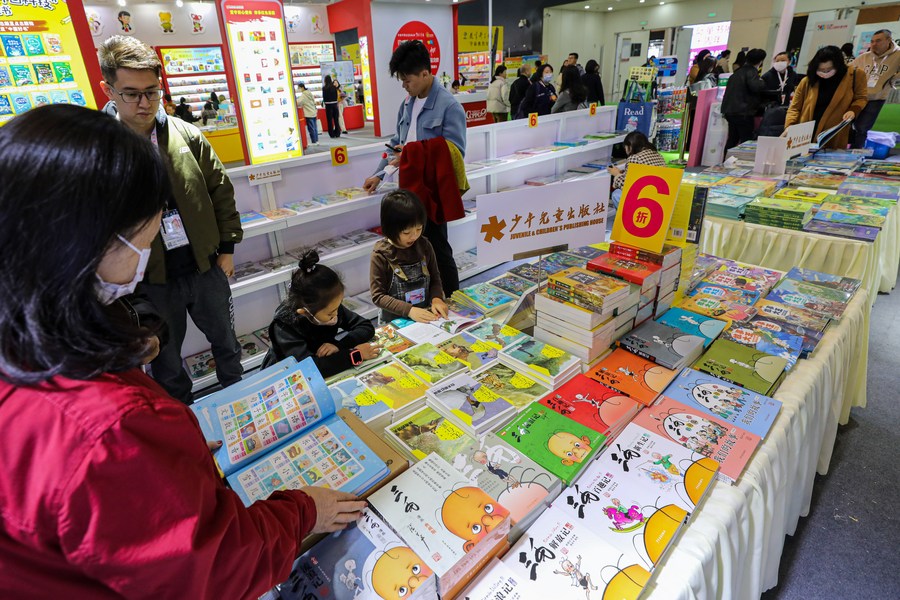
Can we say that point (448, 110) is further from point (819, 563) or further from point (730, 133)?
point (730, 133)

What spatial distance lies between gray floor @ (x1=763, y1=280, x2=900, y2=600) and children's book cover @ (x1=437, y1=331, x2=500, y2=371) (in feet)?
4.26

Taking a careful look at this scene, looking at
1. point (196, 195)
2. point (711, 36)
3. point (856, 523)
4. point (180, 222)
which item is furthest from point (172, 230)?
point (711, 36)

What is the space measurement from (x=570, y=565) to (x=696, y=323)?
1.21m

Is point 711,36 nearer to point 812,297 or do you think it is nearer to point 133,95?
point 812,297

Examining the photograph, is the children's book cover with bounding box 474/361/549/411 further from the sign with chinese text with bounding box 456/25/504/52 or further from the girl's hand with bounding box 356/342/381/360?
the sign with chinese text with bounding box 456/25/504/52

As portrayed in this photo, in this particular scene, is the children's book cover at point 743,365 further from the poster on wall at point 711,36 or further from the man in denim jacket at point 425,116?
the poster on wall at point 711,36

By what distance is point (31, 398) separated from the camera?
0.54 metres

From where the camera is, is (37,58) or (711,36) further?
(711,36)

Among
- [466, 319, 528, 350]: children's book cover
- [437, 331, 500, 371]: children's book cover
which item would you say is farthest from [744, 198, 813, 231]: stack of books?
[437, 331, 500, 371]: children's book cover

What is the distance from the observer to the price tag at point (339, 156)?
3.39m

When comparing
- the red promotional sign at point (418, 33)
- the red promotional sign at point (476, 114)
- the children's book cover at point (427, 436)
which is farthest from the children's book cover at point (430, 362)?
the red promotional sign at point (418, 33)

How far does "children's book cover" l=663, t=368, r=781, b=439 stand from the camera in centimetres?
137

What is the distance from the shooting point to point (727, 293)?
6.97 feet

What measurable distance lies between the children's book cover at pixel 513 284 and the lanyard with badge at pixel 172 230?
1421 millimetres
